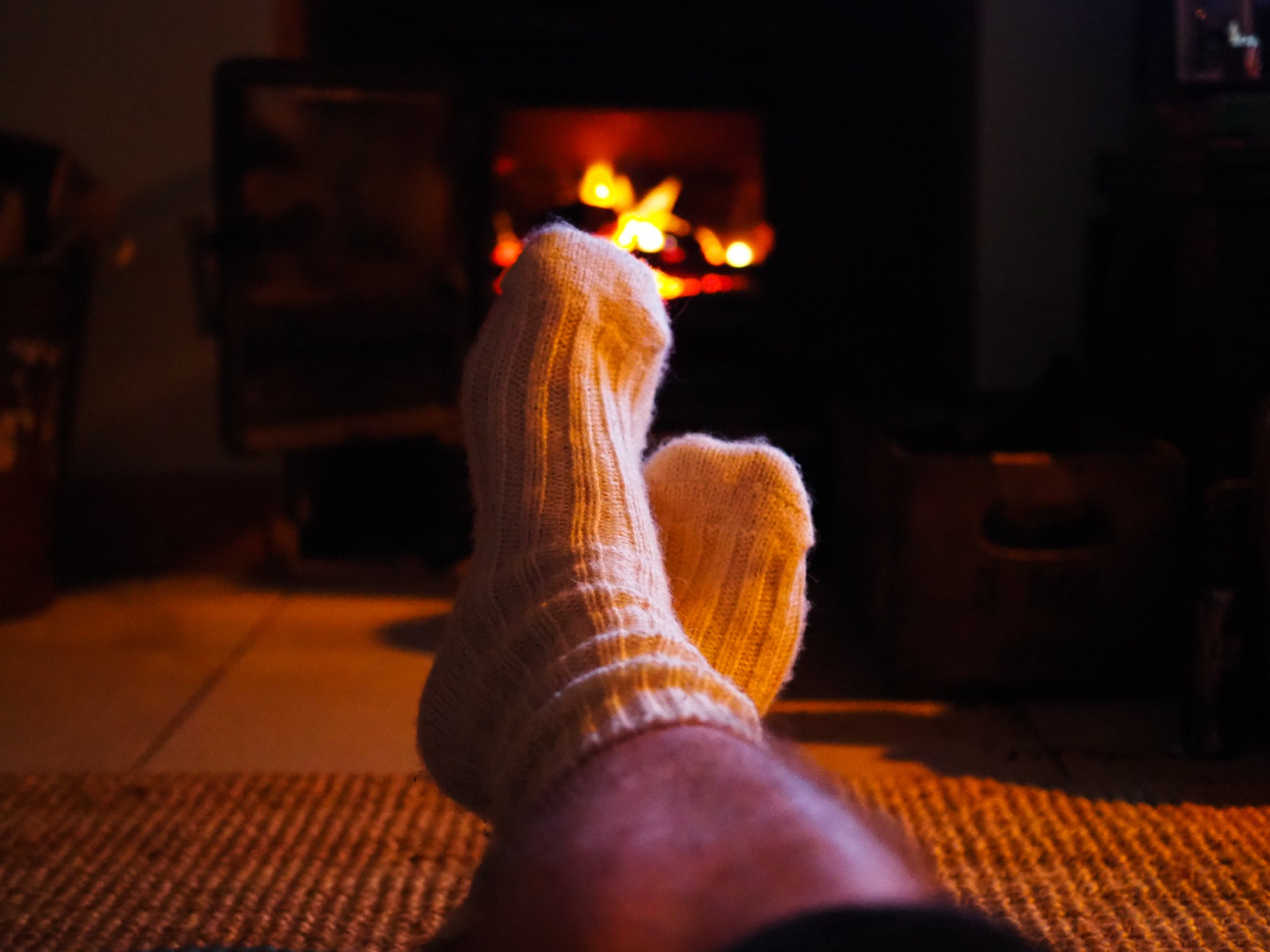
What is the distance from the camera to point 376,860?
94 centimetres

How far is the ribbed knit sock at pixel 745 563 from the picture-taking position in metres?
0.90

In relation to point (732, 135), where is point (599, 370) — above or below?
below

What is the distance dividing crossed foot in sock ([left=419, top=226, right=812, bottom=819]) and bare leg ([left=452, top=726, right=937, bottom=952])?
62mm

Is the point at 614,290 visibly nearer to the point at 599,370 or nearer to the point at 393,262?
the point at 599,370

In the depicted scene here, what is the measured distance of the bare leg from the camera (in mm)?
373

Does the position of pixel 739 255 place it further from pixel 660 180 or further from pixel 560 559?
pixel 560 559

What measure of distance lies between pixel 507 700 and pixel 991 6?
151 centimetres

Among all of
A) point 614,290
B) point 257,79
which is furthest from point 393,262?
point 614,290

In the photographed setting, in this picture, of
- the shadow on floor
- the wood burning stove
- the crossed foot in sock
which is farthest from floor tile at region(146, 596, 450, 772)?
the crossed foot in sock

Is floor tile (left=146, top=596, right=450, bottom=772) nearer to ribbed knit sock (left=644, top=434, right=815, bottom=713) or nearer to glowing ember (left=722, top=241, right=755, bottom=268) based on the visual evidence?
ribbed knit sock (left=644, top=434, right=815, bottom=713)

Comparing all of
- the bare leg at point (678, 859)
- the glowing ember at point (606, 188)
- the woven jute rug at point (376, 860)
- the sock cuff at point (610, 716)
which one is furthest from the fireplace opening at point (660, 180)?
the bare leg at point (678, 859)

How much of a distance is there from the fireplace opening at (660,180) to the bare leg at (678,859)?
4.94 feet

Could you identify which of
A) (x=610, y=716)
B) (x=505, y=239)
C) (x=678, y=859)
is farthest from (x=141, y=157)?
(x=678, y=859)

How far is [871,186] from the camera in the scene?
1.91m
